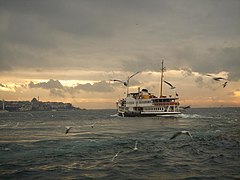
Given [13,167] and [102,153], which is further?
[102,153]

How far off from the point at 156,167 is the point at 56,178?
285 inches

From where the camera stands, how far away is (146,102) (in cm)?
9300

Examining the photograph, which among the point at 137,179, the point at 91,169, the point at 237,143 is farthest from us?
the point at 237,143

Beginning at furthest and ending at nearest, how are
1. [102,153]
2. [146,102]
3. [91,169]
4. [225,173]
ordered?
[146,102]
[102,153]
[91,169]
[225,173]

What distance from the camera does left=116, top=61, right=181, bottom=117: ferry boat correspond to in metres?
90.9

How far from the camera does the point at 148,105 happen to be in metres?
92.9

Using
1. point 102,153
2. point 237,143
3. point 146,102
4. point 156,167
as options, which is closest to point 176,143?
point 237,143

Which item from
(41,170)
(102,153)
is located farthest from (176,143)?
(41,170)

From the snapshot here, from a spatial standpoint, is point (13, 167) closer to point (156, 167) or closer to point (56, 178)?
point (56, 178)

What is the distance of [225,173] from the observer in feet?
64.3

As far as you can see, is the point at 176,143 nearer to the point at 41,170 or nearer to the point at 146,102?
the point at 41,170

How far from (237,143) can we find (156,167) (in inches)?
576

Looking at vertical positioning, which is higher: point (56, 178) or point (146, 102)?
point (146, 102)

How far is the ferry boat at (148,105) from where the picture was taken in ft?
298
